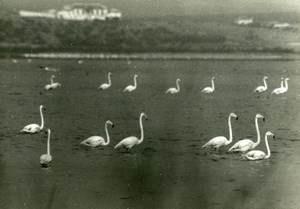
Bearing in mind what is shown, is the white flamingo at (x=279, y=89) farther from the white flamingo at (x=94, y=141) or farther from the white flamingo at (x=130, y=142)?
the white flamingo at (x=94, y=141)

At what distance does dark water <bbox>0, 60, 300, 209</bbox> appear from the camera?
3006 mm

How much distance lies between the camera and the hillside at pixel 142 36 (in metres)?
3.18

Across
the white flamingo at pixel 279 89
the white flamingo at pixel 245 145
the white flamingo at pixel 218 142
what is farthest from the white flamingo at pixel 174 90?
the white flamingo at pixel 279 89

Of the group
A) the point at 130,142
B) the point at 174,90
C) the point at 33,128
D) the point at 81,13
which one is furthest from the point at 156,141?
the point at 81,13

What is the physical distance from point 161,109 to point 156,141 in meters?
0.27

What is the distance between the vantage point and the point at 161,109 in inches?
137

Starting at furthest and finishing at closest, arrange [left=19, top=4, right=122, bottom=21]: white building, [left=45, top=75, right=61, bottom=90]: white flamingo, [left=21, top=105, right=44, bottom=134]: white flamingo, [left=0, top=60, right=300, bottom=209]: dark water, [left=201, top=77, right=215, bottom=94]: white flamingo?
[left=45, top=75, right=61, bottom=90]: white flamingo → [left=21, top=105, right=44, bottom=134]: white flamingo → [left=201, top=77, right=215, bottom=94]: white flamingo → [left=19, top=4, right=122, bottom=21]: white building → [left=0, top=60, right=300, bottom=209]: dark water

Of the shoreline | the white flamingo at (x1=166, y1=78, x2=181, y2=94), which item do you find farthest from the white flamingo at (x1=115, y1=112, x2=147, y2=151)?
the shoreline

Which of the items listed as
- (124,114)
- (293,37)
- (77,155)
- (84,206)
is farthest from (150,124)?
(293,37)

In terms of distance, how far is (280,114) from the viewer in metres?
3.18

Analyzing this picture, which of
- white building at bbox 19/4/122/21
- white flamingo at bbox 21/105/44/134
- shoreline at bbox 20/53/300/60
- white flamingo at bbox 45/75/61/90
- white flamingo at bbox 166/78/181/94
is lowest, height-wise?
white flamingo at bbox 21/105/44/134

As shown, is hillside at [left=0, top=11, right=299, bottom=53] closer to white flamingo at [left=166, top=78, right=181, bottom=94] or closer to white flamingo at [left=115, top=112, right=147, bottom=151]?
white flamingo at [left=166, top=78, right=181, bottom=94]

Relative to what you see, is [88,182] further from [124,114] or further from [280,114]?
[280,114]

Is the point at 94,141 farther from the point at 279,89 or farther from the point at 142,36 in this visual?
the point at 279,89
